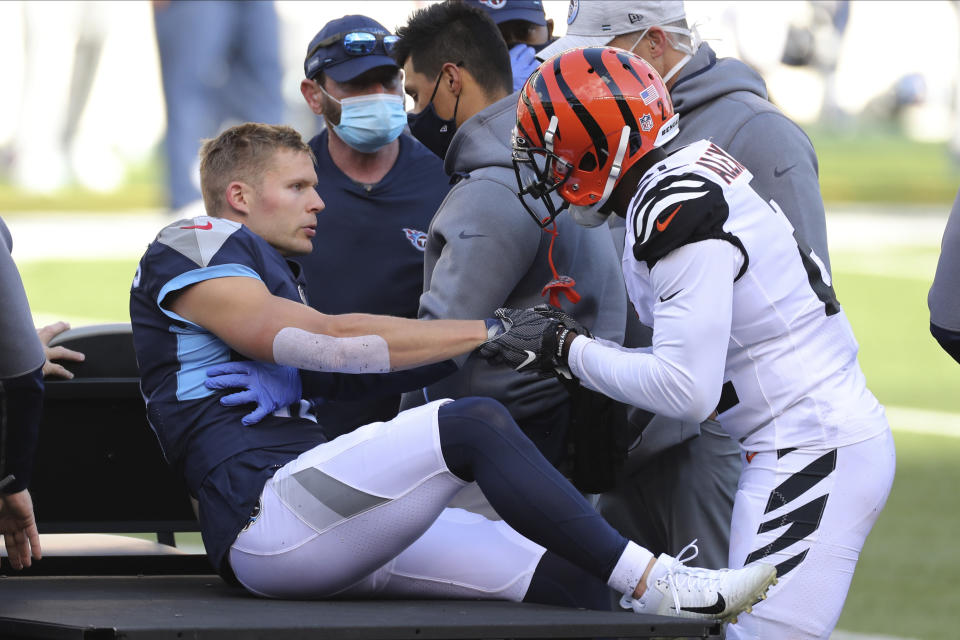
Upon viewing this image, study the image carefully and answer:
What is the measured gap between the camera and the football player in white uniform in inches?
143

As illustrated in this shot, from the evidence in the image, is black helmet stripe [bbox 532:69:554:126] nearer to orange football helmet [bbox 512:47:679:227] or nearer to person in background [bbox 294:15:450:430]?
orange football helmet [bbox 512:47:679:227]

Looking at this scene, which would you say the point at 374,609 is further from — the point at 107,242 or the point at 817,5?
the point at 817,5

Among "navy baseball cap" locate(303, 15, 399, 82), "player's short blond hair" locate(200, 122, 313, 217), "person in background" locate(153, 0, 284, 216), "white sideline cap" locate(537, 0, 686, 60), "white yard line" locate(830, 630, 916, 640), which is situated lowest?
"white yard line" locate(830, 630, 916, 640)

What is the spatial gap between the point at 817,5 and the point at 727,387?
32.0 meters

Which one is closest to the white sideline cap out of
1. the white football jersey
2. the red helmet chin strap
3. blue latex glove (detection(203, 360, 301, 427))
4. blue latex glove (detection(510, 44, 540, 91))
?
the red helmet chin strap

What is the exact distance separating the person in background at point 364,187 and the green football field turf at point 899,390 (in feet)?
8.64

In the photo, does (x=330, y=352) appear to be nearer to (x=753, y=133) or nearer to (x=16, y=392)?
(x=16, y=392)

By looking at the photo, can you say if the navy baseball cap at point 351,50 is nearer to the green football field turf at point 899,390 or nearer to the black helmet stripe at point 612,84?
the black helmet stripe at point 612,84

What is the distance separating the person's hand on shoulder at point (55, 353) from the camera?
4906 millimetres

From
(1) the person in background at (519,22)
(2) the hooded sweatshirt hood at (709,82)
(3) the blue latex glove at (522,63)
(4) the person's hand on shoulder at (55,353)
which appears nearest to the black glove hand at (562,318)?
(2) the hooded sweatshirt hood at (709,82)

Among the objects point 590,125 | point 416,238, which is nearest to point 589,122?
point 590,125

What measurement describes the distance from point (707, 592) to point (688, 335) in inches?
24.9

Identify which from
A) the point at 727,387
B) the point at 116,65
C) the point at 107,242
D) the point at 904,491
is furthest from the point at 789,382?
the point at 116,65

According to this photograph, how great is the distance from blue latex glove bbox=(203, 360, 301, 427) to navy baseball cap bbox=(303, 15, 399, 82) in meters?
1.99
